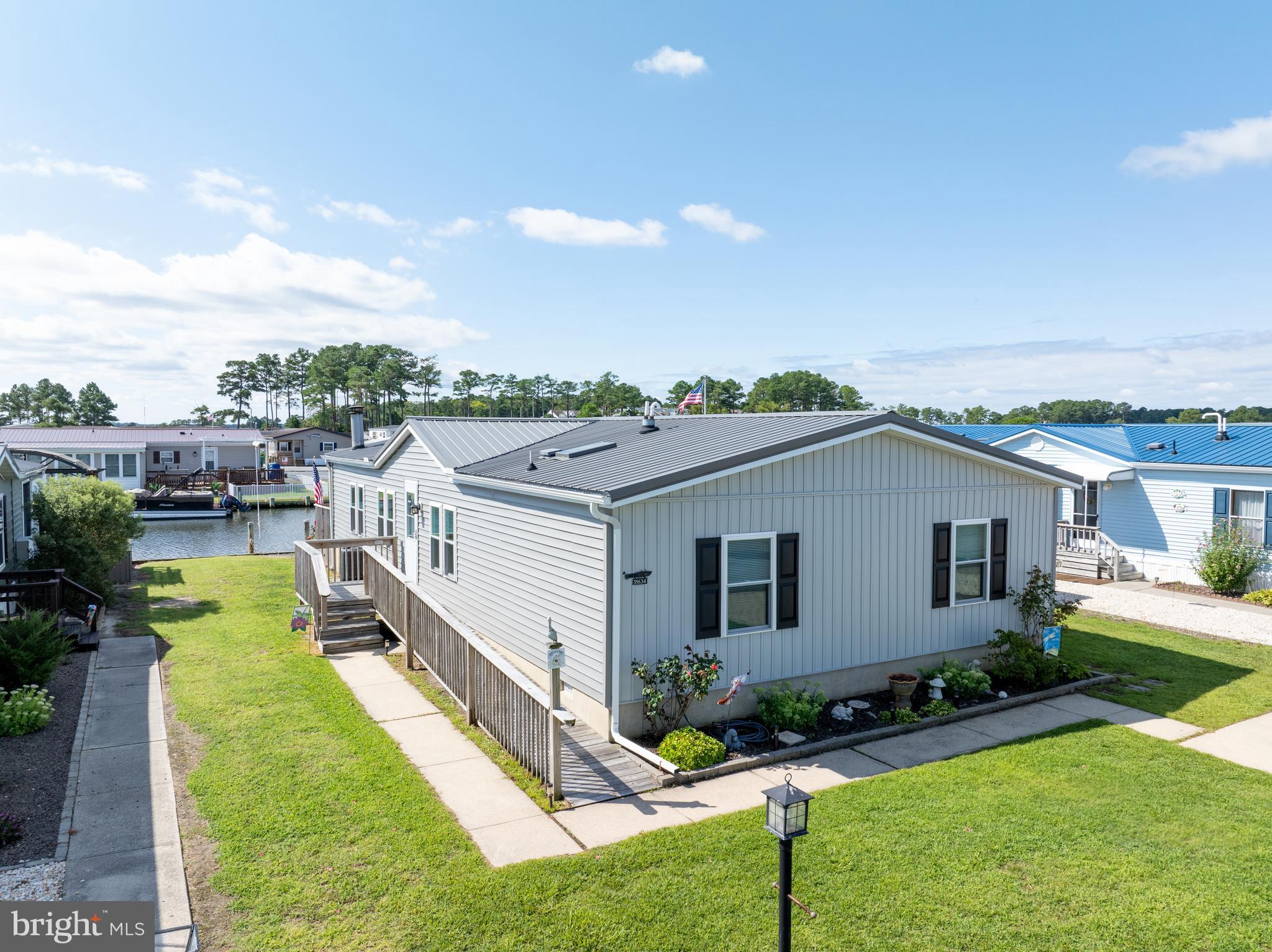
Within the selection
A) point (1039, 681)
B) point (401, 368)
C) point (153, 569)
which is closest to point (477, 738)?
point (1039, 681)

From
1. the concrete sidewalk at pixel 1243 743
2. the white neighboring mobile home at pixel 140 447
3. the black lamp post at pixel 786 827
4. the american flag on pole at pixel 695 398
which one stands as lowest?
the concrete sidewalk at pixel 1243 743

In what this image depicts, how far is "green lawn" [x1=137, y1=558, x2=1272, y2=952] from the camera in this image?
191 inches

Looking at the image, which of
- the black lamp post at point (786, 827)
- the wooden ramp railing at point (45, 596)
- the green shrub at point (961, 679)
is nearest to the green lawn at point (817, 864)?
the black lamp post at point (786, 827)

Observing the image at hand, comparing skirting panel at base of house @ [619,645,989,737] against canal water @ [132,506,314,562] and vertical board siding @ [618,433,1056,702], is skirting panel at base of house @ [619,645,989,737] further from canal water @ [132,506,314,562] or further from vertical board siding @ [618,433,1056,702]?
canal water @ [132,506,314,562]

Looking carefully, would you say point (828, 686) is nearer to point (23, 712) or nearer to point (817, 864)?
point (817, 864)

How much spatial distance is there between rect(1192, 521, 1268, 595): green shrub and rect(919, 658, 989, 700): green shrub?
11.4 metres

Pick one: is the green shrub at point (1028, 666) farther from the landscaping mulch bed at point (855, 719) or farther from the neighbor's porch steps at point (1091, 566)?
the neighbor's porch steps at point (1091, 566)

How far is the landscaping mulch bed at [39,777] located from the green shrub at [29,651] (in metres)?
0.39

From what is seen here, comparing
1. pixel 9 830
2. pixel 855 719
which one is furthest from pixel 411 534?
pixel 855 719

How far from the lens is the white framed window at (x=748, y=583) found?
8.65m

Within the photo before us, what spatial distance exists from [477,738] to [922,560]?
625cm

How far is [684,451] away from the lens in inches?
374

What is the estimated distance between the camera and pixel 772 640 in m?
8.94

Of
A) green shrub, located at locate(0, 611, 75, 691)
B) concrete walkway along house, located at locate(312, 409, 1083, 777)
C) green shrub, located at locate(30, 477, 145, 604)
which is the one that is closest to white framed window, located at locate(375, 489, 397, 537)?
concrete walkway along house, located at locate(312, 409, 1083, 777)
